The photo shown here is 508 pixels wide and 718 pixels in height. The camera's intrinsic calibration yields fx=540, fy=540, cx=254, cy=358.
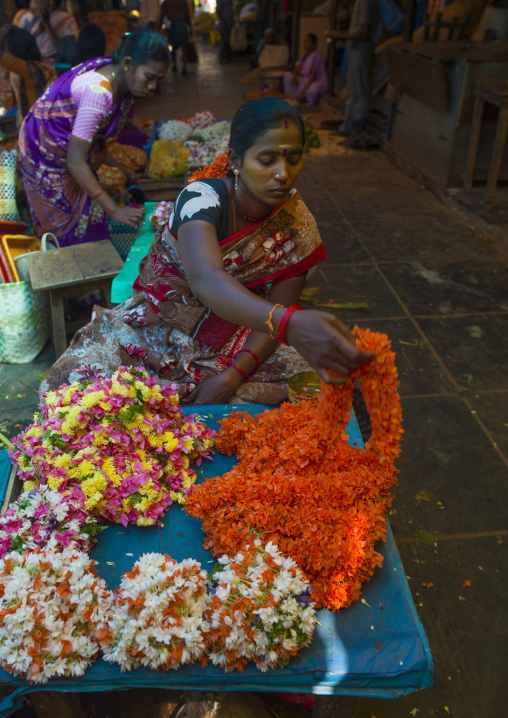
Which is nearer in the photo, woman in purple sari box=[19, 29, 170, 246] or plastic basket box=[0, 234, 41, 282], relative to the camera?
woman in purple sari box=[19, 29, 170, 246]

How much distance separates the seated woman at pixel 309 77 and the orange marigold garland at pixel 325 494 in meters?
11.5

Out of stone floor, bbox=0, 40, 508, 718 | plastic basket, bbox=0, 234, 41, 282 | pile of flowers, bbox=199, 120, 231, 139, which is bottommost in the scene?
stone floor, bbox=0, 40, 508, 718

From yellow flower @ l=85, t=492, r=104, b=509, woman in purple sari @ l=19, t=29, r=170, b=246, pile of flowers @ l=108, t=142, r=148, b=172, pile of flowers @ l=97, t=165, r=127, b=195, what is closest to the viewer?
yellow flower @ l=85, t=492, r=104, b=509

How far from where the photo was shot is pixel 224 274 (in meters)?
1.70

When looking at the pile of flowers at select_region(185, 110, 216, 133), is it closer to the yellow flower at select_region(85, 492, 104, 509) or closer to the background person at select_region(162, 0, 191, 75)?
the yellow flower at select_region(85, 492, 104, 509)

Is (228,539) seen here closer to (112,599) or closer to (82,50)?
(112,599)

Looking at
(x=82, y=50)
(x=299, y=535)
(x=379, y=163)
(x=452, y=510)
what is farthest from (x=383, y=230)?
(x=299, y=535)

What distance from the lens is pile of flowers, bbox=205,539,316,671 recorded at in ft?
4.24

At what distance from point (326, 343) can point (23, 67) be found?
656 centimetres

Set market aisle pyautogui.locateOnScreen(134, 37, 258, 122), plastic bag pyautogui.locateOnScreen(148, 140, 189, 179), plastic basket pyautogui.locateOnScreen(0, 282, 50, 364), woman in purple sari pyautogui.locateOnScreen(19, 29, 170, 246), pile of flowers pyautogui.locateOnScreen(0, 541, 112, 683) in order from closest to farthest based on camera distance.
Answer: pile of flowers pyautogui.locateOnScreen(0, 541, 112, 683) → woman in purple sari pyautogui.locateOnScreen(19, 29, 170, 246) → plastic basket pyautogui.locateOnScreen(0, 282, 50, 364) → plastic bag pyautogui.locateOnScreen(148, 140, 189, 179) → market aisle pyautogui.locateOnScreen(134, 37, 258, 122)

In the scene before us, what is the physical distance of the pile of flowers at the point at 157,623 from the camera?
129cm

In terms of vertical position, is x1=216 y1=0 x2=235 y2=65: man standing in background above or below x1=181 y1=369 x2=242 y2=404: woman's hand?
above

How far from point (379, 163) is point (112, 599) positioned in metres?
8.03

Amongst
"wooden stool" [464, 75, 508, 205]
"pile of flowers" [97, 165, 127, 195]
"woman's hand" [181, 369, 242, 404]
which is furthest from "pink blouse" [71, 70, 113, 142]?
"wooden stool" [464, 75, 508, 205]
